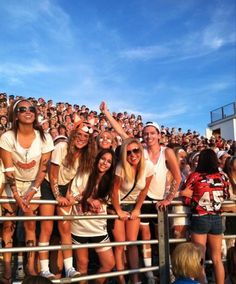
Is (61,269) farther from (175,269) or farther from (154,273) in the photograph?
(175,269)

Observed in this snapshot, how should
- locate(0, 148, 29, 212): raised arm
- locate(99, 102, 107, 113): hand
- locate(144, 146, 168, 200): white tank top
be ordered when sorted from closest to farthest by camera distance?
locate(0, 148, 29, 212): raised arm < locate(144, 146, 168, 200): white tank top < locate(99, 102, 107, 113): hand

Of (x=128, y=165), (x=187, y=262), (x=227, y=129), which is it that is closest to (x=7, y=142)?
(x=128, y=165)

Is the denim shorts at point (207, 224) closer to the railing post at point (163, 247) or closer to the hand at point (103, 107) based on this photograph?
the railing post at point (163, 247)

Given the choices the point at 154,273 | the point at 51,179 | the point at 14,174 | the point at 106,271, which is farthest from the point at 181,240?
the point at 14,174

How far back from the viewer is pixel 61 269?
188 inches

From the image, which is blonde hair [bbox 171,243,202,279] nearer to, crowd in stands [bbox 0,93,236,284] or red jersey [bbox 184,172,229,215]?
crowd in stands [bbox 0,93,236,284]

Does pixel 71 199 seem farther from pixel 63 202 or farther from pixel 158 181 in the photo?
pixel 158 181

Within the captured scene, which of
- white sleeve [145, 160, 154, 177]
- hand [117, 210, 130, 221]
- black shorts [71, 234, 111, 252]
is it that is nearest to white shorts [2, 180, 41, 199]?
black shorts [71, 234, 111, 252]

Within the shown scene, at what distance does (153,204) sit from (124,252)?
0.76m

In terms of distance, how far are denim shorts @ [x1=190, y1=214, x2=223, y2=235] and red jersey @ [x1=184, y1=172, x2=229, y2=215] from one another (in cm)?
7

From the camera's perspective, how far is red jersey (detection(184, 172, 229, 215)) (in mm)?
5074

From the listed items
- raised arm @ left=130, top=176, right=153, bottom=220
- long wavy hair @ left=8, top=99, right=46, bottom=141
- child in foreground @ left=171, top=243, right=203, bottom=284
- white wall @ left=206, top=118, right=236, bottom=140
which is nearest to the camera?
child in foreground @ left=171, top=243, right=203, bottom=284

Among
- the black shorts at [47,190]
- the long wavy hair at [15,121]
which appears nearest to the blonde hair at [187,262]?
the black shorts at [47,190]

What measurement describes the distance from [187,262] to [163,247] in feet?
6.06
